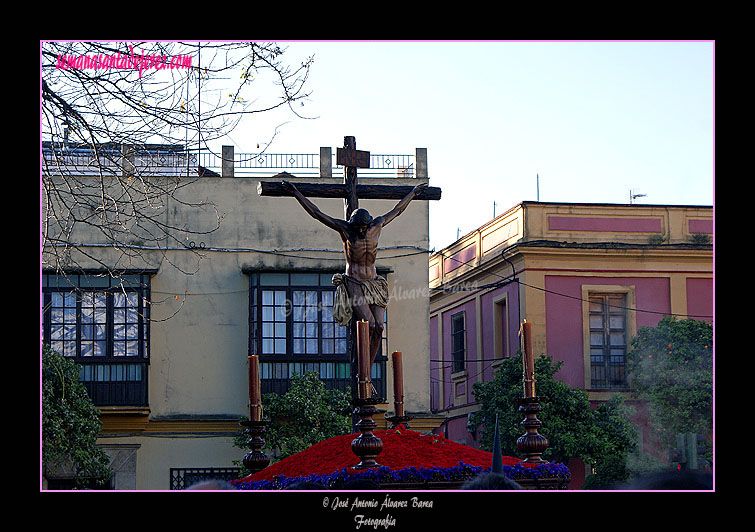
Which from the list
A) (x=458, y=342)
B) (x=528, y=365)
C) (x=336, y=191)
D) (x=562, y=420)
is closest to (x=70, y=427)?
(x=562, y=420)

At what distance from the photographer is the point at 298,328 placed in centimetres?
2247

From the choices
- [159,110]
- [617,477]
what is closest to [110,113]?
[159,110]

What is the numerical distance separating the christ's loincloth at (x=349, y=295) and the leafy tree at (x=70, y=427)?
9867 mm

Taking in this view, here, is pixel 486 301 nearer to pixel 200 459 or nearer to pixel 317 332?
pixel 317 332

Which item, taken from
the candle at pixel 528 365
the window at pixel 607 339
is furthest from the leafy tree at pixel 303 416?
the candle at pixel 528 365

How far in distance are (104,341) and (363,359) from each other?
1471 centimetres

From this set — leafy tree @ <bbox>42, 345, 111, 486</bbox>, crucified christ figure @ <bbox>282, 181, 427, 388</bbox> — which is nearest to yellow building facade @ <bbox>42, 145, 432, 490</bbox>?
leafy tree @ <bbox>42, 345, 111, 486</bbox>

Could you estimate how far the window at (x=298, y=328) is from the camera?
22234mm

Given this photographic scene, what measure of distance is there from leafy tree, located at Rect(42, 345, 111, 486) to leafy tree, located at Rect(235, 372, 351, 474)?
2.59m

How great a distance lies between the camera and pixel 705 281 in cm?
2444

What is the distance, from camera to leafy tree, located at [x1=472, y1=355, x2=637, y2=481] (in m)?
20.8

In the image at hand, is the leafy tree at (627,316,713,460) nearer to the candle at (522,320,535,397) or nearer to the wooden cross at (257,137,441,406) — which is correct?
the wooden cross at (257,137,441,406)

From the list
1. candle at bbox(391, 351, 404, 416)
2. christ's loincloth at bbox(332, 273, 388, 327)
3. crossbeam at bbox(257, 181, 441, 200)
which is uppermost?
crossbeam at bbox(257, 181, 441, 200)

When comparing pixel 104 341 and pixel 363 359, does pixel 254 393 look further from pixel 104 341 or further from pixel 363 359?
pixel 104 341
